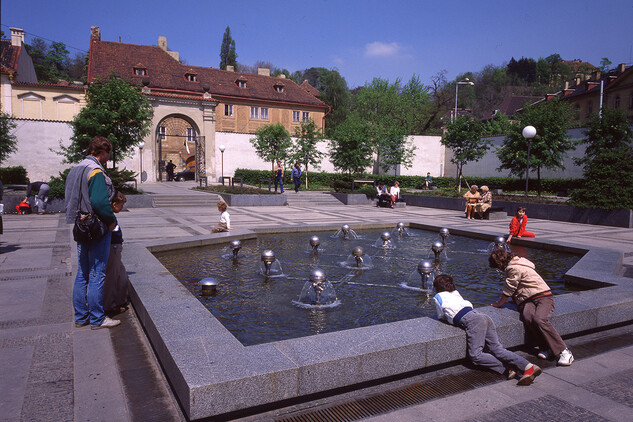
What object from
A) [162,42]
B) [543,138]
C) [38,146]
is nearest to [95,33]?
[162,42]

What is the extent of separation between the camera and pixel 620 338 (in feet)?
16.5

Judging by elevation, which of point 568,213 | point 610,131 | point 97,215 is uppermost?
point 610,131

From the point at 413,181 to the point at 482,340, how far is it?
3676 centimetres

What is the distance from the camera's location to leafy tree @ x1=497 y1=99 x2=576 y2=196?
78.9 ft

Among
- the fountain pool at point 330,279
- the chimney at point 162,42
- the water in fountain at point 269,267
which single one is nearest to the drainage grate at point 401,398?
the fountain pool at point 330,279

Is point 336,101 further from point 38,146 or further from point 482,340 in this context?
point 482,340

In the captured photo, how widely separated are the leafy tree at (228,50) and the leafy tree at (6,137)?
196 ft

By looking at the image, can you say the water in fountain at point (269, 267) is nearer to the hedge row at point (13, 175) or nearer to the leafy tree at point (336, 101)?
the hedge row at point (13, 175)

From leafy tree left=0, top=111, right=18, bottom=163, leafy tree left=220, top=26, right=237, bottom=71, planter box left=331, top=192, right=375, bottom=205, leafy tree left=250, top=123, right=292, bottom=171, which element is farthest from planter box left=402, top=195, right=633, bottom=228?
leafy tree left=220, top=26, right=237, bottom=71

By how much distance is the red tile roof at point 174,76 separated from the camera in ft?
141

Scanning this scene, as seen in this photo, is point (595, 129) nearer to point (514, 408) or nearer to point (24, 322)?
point (514, 408)

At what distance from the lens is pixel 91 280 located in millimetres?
4809

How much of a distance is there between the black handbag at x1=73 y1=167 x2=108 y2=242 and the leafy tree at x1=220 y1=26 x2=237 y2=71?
82.3 m

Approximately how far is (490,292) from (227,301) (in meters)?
3.97
